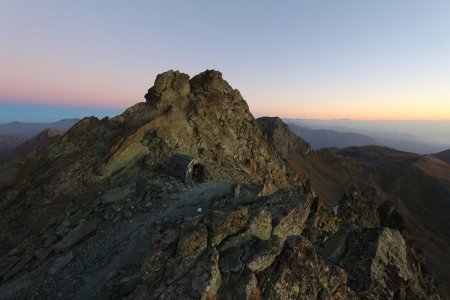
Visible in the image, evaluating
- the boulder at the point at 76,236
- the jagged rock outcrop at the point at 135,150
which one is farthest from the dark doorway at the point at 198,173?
the boulder at the point at 76,236

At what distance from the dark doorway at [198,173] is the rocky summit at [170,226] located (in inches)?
3.3

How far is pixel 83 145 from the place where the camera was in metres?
29.8

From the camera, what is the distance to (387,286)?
20141mm

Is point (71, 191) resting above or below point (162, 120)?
below

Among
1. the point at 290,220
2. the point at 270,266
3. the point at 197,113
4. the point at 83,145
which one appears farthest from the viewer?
the point at 197,113

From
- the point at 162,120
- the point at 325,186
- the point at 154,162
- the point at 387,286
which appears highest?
the point at 162,120

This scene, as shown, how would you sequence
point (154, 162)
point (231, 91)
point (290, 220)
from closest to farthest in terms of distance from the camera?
1. point (290, 220)
2. point (154, 162)
3. point (231, 91)

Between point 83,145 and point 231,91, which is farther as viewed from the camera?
point 231,91

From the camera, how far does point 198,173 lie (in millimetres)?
26797

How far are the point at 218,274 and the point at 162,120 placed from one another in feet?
64.3

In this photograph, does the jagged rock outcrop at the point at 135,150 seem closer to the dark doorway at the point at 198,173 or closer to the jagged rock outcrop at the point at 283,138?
the dark doorway at the point at 198,173

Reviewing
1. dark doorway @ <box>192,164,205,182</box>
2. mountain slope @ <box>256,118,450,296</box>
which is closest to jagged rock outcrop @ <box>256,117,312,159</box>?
mountain slope @ <box>256,118,450,296</box>

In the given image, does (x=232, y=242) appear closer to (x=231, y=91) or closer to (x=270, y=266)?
(x=270, y=266)

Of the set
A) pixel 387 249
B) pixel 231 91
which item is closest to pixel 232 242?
pixel 387 249
